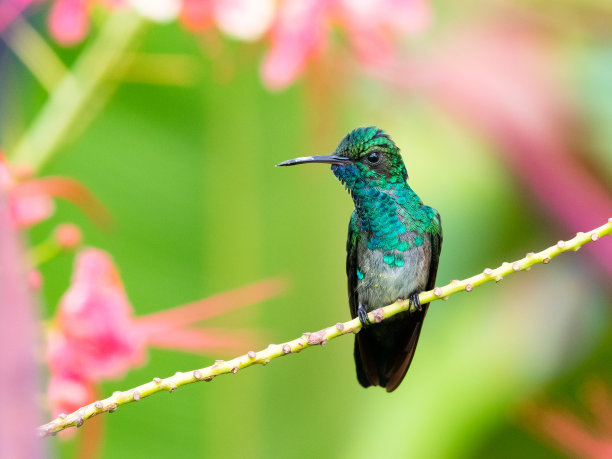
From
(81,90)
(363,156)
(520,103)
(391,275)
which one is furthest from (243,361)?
(520,103)

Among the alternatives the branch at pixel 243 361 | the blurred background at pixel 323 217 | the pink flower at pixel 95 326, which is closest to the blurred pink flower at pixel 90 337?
the pink flower at pixel 95 326

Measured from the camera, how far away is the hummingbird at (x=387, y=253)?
0.86 m

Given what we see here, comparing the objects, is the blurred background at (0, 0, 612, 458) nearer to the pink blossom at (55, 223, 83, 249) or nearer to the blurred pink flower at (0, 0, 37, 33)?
the blurred pink flower at (0, 0, 37, 33)

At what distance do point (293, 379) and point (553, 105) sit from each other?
736 millimetres

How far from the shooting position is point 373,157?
2.72ft

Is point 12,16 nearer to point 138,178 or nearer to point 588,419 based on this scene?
point 138,178

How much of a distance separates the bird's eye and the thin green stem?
1.06ft

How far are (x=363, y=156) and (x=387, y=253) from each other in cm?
16

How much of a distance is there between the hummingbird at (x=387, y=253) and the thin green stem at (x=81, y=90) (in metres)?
0.32

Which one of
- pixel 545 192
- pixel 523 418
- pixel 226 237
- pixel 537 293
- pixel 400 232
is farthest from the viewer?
pixel 537 293

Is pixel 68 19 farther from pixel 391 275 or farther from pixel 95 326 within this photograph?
pixel 391 275

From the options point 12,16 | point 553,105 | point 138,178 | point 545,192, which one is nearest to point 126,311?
point 12,16

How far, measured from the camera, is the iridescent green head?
31.9 inches

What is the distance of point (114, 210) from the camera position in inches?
62.6
